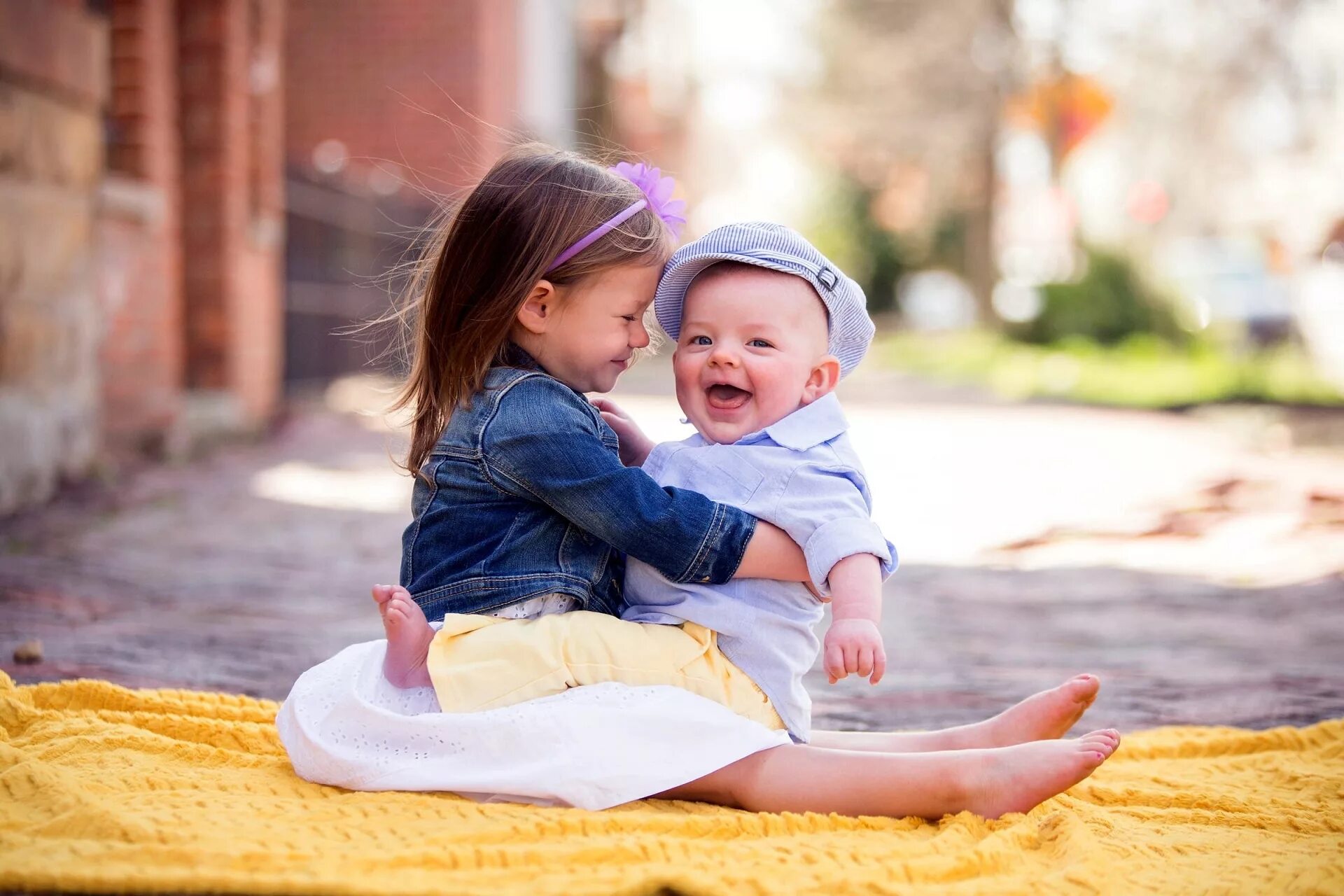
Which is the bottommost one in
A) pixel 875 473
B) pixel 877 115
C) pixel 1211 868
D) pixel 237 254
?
pixel 875 473

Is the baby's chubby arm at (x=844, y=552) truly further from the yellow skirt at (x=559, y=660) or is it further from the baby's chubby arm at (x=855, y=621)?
the yellow skirt at (x=559, y=660)

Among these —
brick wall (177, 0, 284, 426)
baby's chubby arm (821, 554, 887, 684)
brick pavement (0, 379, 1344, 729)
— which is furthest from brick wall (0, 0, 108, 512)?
baby's chubby arm (821, 554, 887, 684)

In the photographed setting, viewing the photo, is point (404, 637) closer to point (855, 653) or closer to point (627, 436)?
point (627, 436)

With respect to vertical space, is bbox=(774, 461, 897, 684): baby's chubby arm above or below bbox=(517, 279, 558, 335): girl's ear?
below

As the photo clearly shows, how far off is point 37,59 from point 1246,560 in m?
5.11

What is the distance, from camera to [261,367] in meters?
8.51

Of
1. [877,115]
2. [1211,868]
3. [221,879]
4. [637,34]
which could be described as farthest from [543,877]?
[637,34]

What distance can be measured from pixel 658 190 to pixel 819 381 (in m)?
0.46

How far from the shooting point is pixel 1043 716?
232 cm

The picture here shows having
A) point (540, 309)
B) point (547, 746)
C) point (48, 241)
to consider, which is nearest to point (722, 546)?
point (547, 746)

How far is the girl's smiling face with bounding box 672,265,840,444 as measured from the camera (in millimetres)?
2227

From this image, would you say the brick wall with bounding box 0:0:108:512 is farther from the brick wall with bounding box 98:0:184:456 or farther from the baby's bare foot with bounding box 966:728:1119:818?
the baby's bare foot with bounding box 966:728:1119:818

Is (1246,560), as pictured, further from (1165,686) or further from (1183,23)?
(1183,23)

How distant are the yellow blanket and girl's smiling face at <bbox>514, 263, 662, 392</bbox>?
2.46 feet
